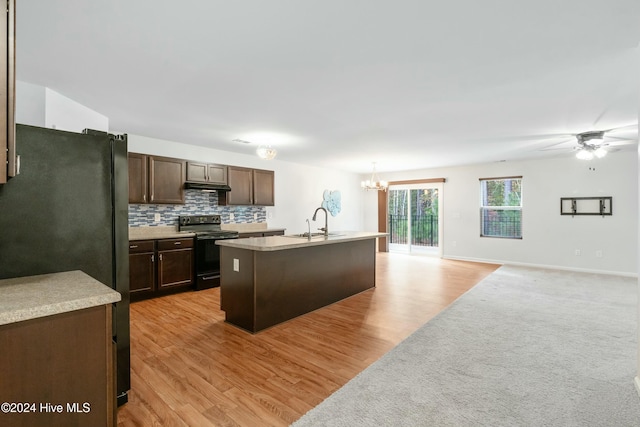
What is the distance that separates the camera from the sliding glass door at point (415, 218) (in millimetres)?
8352

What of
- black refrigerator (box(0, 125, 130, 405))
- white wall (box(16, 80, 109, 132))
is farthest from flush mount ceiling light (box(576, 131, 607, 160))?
white wall (box(16, 80, 109, 132))

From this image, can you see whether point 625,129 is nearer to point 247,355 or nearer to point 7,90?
point 247,355

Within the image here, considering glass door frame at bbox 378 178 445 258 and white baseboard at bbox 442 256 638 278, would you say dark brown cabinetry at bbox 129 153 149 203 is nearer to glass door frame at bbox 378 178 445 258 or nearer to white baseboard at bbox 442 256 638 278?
glass door frame at bbox 378 178 445 258

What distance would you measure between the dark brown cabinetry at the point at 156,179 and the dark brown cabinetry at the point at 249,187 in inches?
34.3

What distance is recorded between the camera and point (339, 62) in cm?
241

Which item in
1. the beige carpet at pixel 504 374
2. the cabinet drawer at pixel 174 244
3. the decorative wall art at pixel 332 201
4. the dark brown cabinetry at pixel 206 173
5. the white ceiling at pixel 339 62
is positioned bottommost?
the beige carpet at pixel 504 374

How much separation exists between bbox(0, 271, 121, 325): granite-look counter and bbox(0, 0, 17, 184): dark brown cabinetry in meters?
0.47

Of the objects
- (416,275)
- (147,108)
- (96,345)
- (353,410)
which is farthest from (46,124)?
(416,275)

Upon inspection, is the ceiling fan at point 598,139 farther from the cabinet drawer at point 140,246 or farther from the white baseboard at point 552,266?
the cabinet drawer at point 140,246

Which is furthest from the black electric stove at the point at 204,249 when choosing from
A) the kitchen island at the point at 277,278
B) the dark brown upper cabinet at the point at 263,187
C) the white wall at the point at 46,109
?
the white wall at the point at 46,109

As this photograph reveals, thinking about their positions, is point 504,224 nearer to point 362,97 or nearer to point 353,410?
point 362,97

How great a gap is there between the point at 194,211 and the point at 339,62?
12.9 ft

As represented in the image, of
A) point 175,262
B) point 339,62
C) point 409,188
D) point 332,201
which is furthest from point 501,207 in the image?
point 175,262

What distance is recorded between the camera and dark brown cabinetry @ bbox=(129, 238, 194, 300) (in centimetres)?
423
